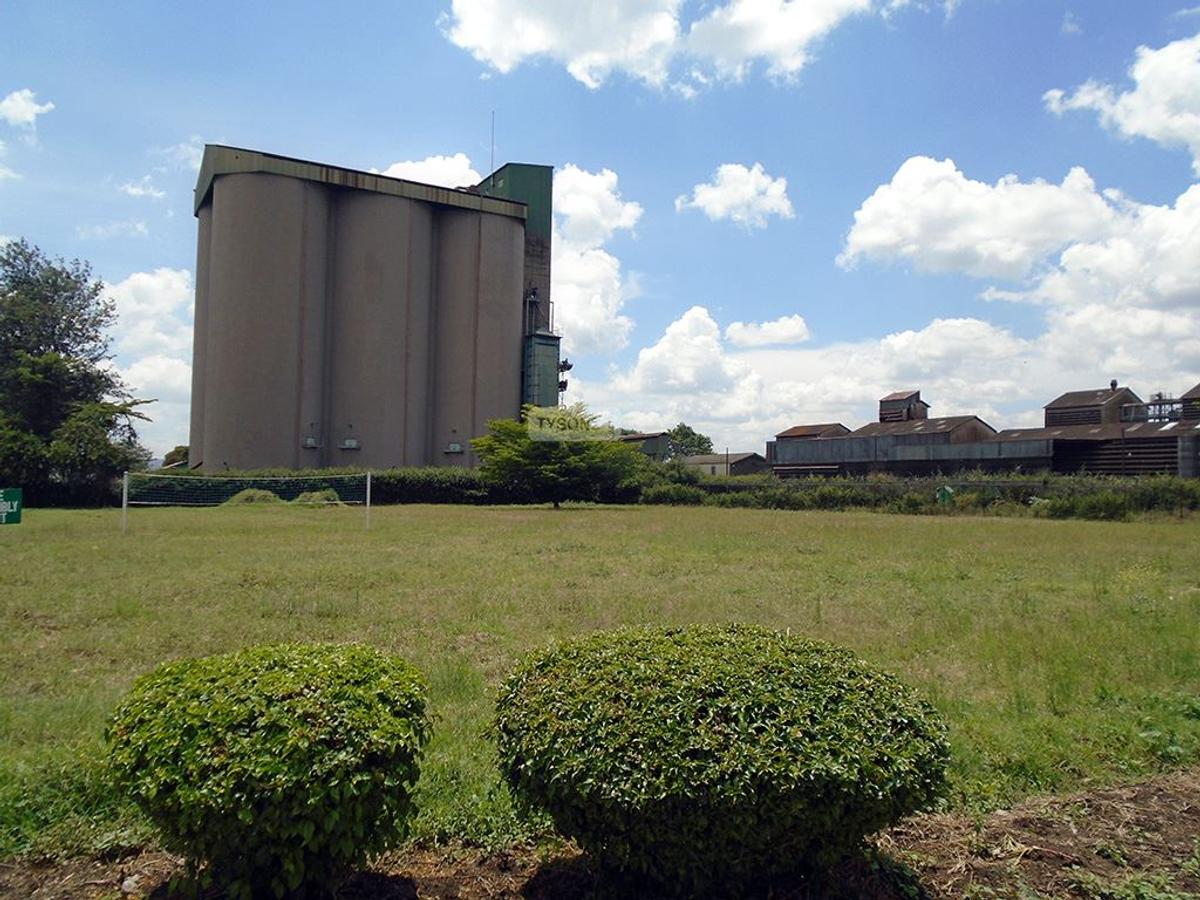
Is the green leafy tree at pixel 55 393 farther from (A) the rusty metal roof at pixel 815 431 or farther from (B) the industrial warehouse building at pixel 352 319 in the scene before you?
(A) the rusty metal roof at pixel 815 431

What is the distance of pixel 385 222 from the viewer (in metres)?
37.9

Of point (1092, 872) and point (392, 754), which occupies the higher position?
point (392, 754)

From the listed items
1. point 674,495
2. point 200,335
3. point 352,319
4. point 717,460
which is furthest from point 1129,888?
point 717,460

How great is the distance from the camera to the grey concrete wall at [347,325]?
34594 mm

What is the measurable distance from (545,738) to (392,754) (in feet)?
1.40

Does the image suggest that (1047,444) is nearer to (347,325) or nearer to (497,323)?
(497,323)

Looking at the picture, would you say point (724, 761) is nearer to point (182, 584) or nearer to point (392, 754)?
point (392, 754)

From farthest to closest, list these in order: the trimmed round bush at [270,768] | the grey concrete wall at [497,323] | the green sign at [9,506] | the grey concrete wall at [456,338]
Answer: the grey concrete wall at [497,323], the grey concrete wall at [456,338], the green sign at [9,506], the trimmed round bush at [270,768]

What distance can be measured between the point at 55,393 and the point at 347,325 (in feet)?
41.9

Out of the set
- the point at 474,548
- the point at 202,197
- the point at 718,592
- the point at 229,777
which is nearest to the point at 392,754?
the point at 229,777

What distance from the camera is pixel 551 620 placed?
7.12 meters

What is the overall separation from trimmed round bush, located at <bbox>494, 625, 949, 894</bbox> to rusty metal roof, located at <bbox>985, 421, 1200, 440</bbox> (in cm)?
3740

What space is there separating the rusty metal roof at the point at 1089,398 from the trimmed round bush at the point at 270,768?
4845cm

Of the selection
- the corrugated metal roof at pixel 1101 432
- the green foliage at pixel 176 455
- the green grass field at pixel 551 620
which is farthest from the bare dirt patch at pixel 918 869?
the green foliage at pixel 176 455
